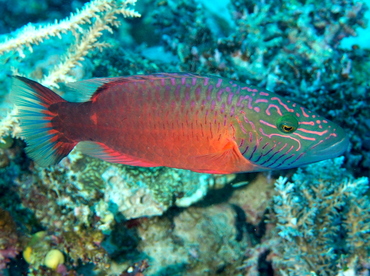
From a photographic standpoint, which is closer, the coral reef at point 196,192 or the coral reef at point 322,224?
the coral reef at point 196,192

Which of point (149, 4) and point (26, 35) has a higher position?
point (149, 4)

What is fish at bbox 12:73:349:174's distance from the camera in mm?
2398

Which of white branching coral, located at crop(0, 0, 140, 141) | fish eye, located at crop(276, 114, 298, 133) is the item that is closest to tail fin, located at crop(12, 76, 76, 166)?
white branching coral, located at crop(0, 0, 140, 141)

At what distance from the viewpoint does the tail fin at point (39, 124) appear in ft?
8.96

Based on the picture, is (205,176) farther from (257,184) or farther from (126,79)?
(126,79)

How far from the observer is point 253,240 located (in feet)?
15.1

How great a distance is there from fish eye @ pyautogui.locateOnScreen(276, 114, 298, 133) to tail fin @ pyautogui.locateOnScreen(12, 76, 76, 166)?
7.28 feet

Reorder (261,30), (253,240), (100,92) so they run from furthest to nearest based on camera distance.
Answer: (261,30) < (253,240) < (100,92)

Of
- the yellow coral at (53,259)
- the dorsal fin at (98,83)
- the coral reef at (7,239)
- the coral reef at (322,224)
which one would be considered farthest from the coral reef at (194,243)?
the dorsal fin at (98,83)

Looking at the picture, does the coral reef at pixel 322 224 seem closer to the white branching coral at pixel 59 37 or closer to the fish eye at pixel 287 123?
the fish eye at pixel 287 123

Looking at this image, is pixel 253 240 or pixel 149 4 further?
pixel 149 4

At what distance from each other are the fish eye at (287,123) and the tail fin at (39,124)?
222 cm

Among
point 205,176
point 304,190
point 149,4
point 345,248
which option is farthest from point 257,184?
point 149,4

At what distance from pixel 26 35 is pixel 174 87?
2566mm
